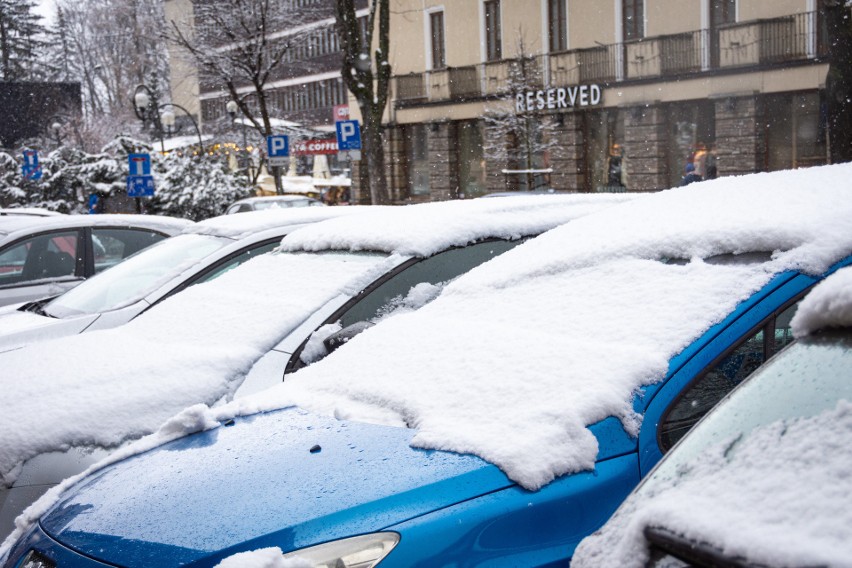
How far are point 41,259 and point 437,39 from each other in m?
30.7

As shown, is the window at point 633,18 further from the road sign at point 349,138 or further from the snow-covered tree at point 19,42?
the snow-covered tree at point 19,42

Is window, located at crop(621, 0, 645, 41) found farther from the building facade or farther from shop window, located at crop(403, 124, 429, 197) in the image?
shop window, located at crop(403, 124, 429, 197)

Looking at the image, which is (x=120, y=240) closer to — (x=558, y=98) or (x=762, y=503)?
(x=762, y=503)

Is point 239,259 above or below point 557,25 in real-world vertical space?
below

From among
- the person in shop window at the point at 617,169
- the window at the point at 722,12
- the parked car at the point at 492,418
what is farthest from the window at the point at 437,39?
the parked car at the point at 492,418

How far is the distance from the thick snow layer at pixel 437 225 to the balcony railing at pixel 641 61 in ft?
77.9

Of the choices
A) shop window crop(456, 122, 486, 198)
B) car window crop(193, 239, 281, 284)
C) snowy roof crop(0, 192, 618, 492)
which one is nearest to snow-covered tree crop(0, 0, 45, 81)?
shop window crop(456, 122, 486, 198)

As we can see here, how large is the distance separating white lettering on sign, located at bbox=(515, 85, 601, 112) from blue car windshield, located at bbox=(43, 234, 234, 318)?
26420mm

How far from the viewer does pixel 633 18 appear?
31.3 metres

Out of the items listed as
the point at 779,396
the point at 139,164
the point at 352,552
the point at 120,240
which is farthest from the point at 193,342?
the point at 139,164

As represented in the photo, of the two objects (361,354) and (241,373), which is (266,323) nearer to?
(241,373)

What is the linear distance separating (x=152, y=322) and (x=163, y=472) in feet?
8.22

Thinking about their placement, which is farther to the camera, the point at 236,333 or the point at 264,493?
the point at 236,333

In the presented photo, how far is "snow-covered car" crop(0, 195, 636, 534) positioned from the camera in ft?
13.1
